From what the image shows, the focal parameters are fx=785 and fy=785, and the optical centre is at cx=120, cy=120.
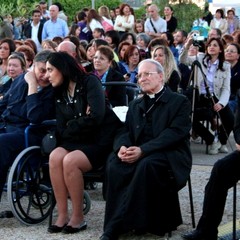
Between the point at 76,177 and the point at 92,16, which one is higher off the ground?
the point at 92,16

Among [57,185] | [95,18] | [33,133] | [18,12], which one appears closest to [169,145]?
[57,185]

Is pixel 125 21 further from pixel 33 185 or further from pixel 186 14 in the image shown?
pixel 33 185

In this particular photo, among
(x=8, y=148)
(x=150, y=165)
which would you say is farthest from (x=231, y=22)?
(x=150, y=165)

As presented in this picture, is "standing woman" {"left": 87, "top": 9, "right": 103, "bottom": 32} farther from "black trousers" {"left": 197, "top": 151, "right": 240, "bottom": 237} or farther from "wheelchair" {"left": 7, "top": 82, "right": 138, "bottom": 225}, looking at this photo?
"black trousers" {"left": 197, "top": 151, "right": 240, "bottom": 237}

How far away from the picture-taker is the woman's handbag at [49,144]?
708 cm

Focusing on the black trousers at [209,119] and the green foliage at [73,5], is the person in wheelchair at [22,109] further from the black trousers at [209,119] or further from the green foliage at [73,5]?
the green foliage at [73,5]

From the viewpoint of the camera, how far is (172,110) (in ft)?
22.0

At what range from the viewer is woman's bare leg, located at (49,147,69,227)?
22.6ft

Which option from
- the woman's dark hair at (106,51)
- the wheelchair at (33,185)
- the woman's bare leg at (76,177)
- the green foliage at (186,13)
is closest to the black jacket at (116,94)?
the woman's dark hair at (106,51)

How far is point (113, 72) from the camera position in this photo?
928cm

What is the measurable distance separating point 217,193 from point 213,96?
4.68 m

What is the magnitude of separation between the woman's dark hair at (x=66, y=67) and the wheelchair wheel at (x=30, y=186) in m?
0.71

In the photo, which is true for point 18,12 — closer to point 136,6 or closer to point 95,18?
point 95,18

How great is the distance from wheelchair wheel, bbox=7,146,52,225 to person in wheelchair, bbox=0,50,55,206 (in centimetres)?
22
